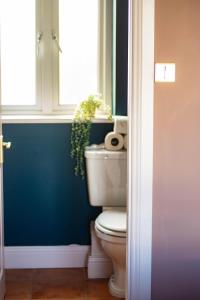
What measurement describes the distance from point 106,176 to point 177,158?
944 mm

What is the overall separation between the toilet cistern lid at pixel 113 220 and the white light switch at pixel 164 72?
96 cm

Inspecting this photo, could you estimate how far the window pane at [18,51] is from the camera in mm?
3217

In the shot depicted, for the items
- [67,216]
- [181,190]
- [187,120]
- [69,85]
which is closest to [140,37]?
[187,120]

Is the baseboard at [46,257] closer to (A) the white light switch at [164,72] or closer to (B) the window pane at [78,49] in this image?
(B) the window pane at [78,49]

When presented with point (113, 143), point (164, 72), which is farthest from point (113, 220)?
point (164, 72)

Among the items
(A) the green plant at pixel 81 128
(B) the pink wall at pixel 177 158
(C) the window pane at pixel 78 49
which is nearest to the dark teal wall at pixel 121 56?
(A) the green plant at pixel 81 128

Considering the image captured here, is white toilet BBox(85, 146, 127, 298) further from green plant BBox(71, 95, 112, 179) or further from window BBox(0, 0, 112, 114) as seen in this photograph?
window BBox(0, 0, 112, 114)

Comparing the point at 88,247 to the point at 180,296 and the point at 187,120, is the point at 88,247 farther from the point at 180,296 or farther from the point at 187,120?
the point at 187,120

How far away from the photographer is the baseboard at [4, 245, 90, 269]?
318 cm

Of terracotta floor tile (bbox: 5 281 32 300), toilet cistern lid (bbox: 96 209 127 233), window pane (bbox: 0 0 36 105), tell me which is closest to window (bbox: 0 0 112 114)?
window pane (bbox: 0 0 36 105)

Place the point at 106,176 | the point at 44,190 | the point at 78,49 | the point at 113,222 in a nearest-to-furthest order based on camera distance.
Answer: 1. the point at 113,222
2. the point at 106,176
3. the point at 44,190
4. the point at 78,49

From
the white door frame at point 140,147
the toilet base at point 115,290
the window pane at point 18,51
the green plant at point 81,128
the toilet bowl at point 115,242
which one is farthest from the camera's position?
the window pane at point 18,51

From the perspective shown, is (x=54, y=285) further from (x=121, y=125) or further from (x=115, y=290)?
(x=121, y=125)

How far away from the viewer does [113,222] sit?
2.67 meters
